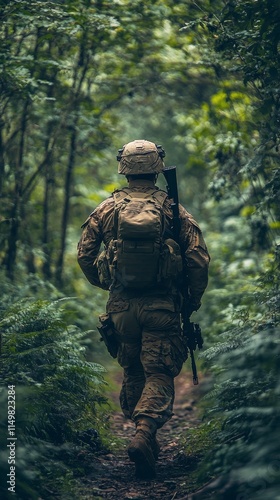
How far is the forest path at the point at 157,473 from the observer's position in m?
4.96

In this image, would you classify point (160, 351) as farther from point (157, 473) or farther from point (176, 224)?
point (176, 224)

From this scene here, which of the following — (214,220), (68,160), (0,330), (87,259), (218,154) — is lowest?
(0,330)

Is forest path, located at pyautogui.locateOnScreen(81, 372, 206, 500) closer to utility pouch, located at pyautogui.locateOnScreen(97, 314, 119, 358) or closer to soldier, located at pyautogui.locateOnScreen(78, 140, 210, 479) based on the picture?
soldier, located at pyautogui.locateOnScreen(78, 140, 210, 479)

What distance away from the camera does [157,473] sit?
215 inches

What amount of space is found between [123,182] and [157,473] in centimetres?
836

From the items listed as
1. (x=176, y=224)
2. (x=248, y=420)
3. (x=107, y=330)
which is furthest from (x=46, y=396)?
(x=176, y=224)

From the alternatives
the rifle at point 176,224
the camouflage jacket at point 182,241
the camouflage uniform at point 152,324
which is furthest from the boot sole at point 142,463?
the camouflage jacket at point 182,241

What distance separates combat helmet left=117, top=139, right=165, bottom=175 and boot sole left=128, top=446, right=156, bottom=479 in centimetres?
220

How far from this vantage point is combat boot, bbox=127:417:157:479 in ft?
16.9

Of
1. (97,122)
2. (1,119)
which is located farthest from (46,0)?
(97,122)

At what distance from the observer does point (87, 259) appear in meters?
6.26

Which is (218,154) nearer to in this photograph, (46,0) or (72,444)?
(46,0)

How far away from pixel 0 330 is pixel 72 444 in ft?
3.89

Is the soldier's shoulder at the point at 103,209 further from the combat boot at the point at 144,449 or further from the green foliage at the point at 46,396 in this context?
the combat boot at the point at 144,449
